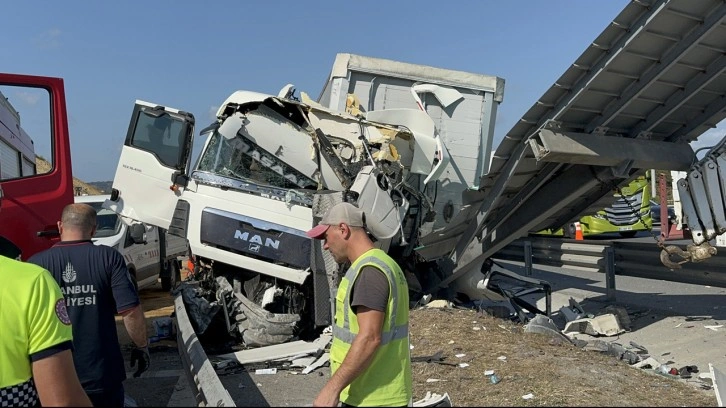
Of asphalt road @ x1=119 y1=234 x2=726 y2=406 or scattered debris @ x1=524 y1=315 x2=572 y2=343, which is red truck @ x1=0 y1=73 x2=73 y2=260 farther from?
scattered debris @ x1=524 y1=315 x2=572 y2=343

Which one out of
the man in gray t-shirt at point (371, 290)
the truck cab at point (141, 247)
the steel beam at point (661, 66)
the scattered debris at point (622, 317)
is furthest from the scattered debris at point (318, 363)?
the truck cab at point (141, 247)

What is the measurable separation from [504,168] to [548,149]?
0.88m

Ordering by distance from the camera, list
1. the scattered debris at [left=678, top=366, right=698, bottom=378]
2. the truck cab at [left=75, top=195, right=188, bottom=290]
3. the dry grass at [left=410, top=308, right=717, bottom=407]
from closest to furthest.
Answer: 1. the dry grass at [left=410, top=308, right=717, bottom=407]
2. the scattered debris at [left=678, top=366, right=698, bottom=378]
3. the truck cab at [left=75, top=195, right=188, bottom=290]

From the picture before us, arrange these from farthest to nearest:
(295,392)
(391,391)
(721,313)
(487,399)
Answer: (721,313) < (295,392) < (487,399) < (391,391)

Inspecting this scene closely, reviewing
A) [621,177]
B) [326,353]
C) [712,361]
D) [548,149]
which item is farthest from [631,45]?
[326,353]

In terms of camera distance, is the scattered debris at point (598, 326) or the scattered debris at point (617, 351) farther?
the scattered debris at point (598, 326)

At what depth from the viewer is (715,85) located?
625 centimetres

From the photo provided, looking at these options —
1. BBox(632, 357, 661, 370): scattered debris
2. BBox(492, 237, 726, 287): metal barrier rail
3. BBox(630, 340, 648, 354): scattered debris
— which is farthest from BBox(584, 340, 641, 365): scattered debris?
BBox(492, 237, 726, 287): metal barrier rail

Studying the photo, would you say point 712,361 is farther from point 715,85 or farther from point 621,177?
point 715,85

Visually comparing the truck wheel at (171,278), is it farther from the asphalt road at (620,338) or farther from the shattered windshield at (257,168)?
the shattered windshield at (257,168)

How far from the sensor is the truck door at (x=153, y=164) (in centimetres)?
659

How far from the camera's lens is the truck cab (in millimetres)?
9945

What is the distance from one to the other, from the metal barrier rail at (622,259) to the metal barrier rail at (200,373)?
557cm

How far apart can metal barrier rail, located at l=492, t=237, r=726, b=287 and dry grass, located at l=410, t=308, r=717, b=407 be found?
2118mm
